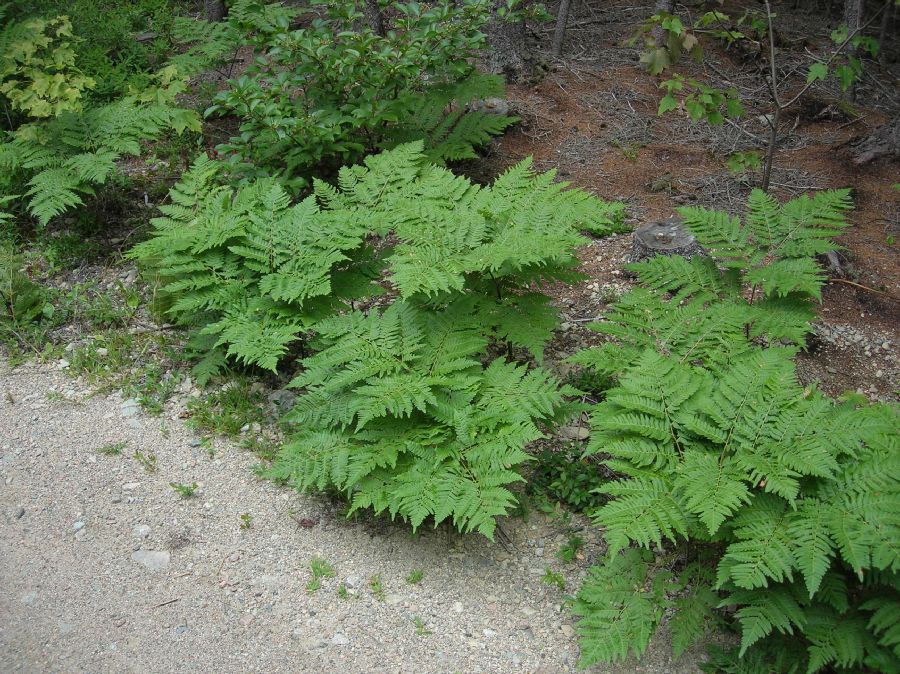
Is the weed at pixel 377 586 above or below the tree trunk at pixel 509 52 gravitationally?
below

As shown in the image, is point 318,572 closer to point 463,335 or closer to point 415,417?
point 415,417

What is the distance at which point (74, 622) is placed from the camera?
327 centimetres

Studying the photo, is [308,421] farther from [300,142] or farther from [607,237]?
[607,237]

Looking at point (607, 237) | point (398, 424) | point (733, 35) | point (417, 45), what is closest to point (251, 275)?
point (398, 424)

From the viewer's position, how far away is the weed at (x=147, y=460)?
408cm

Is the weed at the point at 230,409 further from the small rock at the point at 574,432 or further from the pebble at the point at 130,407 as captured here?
the small rock at the point at 574,432

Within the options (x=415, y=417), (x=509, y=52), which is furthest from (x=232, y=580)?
(x=509, y=52)

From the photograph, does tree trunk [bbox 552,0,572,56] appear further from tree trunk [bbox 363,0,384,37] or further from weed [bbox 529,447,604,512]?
weed [bbox 529,447,604,512]

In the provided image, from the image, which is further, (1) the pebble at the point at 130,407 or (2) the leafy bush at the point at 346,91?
(2) the leafy bush at the point at 346,91

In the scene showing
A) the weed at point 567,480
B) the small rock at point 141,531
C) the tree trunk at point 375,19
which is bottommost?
the small rock at point 141,531

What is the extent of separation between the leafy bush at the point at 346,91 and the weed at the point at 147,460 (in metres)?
2.11

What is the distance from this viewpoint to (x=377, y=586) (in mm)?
3367

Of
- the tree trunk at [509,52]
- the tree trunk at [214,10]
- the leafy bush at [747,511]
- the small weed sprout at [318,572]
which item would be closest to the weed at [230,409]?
the small weed sprout at [318,572]

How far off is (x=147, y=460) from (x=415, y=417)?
1.73 metres
